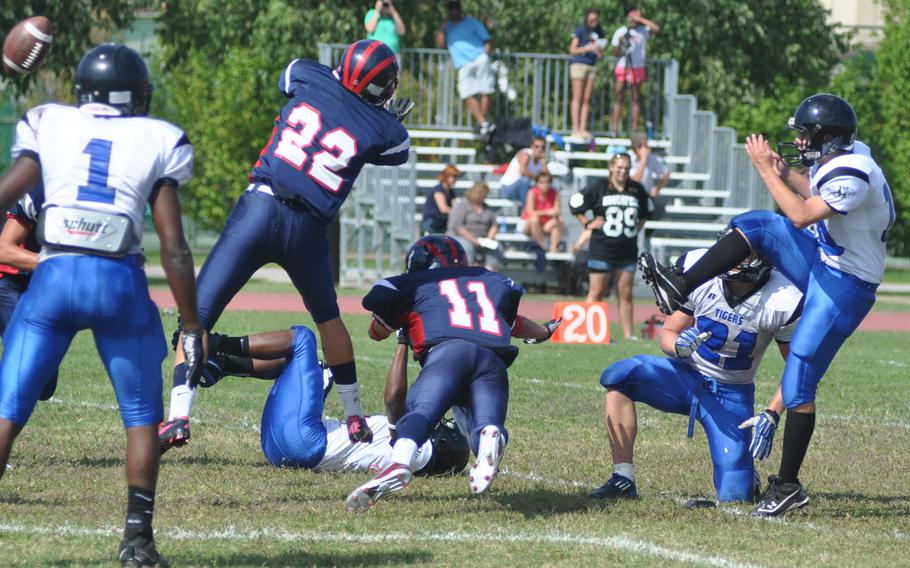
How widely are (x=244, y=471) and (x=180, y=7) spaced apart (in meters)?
21.7

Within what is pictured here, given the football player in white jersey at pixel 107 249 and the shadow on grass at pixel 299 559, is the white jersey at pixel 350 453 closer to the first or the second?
the shadow on grass at pixel 299 559

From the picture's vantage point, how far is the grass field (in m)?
5.27

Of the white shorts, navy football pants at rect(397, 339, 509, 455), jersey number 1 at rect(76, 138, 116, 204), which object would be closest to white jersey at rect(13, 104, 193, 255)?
jersey number 1 at rect(76, 138, 116, 204)

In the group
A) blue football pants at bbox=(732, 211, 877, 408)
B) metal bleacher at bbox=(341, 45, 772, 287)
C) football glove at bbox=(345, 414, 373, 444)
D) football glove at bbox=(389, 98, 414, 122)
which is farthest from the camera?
metal bleacher at bbox=(341, 45, 772, 287)

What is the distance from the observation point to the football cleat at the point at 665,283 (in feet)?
21.3

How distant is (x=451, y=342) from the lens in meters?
6.23

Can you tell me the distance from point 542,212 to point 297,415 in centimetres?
1384

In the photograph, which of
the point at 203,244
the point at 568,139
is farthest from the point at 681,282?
the point at 203,244

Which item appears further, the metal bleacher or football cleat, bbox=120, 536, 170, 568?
the metal bleacher

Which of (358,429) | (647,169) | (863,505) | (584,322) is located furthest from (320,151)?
(647,169)

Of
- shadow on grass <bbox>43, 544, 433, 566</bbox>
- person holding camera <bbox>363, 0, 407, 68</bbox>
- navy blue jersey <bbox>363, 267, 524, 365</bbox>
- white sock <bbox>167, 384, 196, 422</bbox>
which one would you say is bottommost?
shadow on grass <bbox>43, 544, 433, 566</bbox>

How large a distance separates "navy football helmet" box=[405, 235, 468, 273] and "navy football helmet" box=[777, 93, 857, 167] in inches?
66.2

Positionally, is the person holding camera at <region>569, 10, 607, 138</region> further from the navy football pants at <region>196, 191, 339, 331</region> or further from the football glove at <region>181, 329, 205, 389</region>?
the football glove at <region>181, 329, 205, 389</region>

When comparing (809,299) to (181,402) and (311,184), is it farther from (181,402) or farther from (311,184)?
(181,402)
